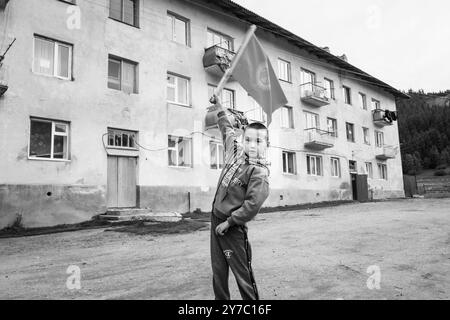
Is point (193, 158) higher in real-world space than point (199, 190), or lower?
higher

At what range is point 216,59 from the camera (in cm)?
1834

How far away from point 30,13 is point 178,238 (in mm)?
10040

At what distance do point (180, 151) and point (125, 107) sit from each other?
11.3ft

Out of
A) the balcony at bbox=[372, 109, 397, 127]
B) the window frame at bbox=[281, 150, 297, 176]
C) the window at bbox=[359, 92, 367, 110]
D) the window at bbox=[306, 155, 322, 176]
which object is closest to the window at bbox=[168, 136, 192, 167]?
the window frame at bbox=[281, 150, 297, 176]

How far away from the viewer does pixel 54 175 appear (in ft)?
43.2

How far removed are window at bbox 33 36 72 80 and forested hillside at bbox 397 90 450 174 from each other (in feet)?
301

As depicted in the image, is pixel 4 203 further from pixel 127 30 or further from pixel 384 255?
pixel 384 255

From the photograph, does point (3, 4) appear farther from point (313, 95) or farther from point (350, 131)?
point (350, 131)

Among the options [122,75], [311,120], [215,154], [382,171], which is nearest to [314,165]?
[311,120]

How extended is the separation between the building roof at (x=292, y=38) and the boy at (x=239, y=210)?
17.9 meters

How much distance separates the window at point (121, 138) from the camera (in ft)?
49.8

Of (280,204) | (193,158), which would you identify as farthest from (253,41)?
(280,204)

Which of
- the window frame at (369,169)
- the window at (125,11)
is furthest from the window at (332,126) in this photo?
the window at (125,11)

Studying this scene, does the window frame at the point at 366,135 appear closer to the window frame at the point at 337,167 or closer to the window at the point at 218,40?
the window frame at the point at 337,167
